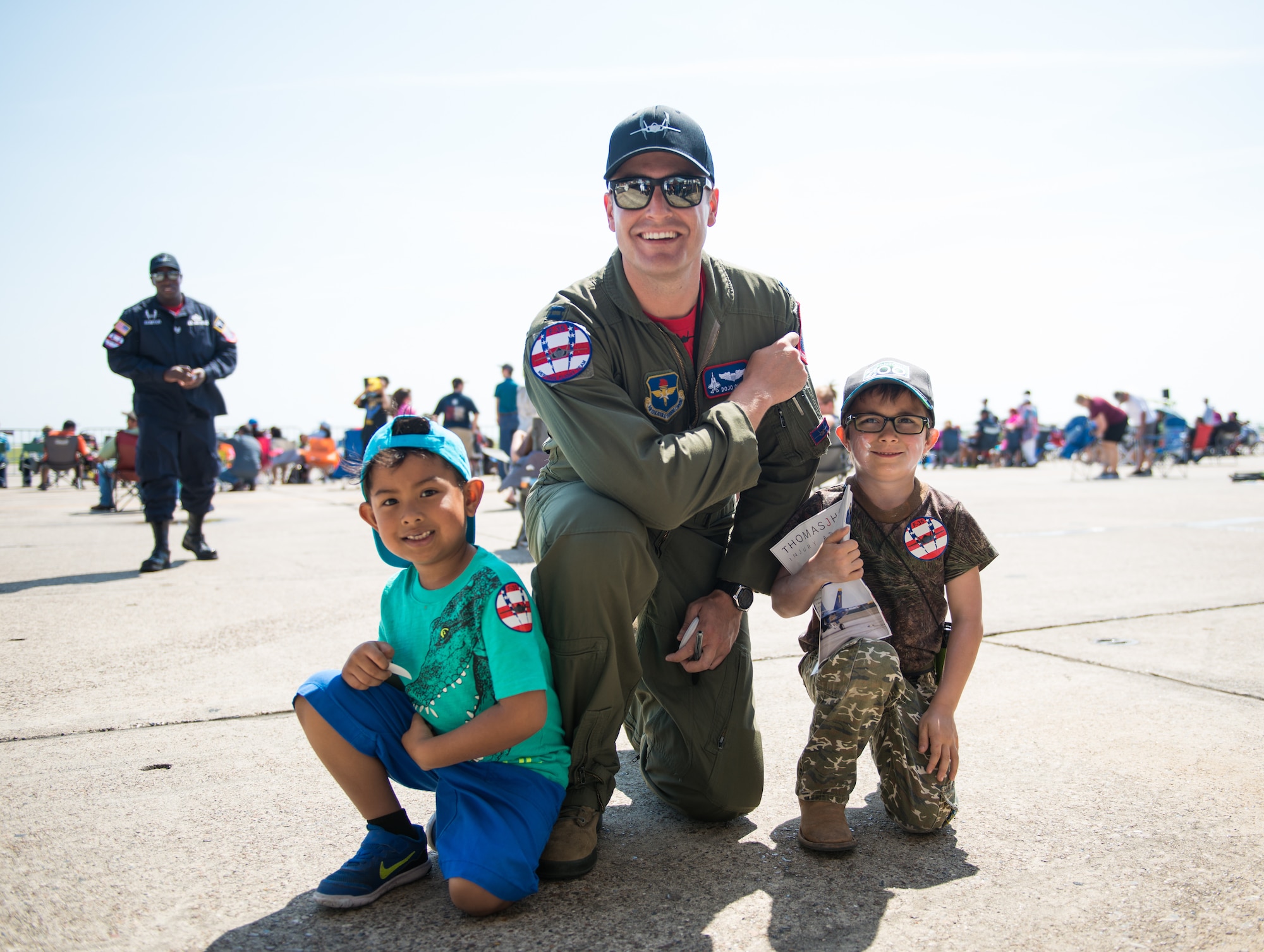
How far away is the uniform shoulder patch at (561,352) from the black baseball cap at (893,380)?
0.67m

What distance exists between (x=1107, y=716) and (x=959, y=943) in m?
1.53

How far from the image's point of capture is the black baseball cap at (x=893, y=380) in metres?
2.23

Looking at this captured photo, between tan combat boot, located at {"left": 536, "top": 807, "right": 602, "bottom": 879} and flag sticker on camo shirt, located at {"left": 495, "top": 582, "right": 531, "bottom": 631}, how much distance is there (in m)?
0.44

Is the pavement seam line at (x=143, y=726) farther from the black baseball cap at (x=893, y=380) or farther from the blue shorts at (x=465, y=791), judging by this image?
the black baseball cap at (x=893, y=380)

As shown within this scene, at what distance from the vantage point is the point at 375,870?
1.75 metres

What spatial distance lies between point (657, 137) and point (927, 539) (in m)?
1.25

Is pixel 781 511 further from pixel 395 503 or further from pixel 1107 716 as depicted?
pixel 1107 716

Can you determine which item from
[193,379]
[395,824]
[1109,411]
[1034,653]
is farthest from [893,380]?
[1109,411]

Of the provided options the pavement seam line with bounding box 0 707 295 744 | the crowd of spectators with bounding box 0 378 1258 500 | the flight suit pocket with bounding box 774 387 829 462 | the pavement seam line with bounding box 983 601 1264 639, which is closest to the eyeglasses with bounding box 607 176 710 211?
the flight suit pocket with bounding box 774 387 829 462

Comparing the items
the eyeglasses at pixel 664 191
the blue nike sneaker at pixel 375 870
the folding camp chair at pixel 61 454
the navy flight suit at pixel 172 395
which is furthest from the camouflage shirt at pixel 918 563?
the folding camp chair at pixel 61 454

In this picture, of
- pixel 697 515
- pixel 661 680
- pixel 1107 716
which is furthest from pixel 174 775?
pixel 1107 716

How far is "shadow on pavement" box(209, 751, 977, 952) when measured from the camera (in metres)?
1.58

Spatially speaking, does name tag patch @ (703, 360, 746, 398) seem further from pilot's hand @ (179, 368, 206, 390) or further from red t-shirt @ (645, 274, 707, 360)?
pilot's hand @ (179, 368, 206, 390)

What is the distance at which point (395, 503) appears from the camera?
1884 mm
